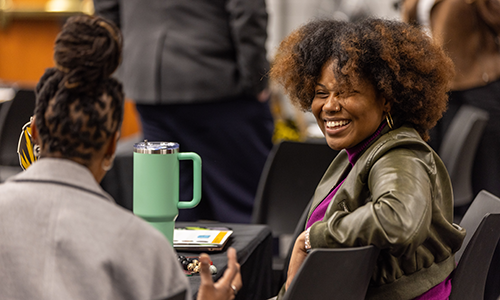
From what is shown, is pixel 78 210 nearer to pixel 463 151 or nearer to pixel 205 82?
pixel 205 82

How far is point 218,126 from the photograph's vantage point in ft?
9.43

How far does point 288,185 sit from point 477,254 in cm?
108

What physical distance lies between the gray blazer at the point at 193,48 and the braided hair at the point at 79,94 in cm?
180

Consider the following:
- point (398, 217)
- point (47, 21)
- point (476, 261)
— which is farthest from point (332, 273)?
point (47, 21)

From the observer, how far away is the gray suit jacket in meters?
0.84

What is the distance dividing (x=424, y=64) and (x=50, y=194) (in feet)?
3.05

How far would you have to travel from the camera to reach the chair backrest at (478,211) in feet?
4.93

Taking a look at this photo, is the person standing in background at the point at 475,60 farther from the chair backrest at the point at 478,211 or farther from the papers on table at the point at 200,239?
the papers on table at the point at 200,239

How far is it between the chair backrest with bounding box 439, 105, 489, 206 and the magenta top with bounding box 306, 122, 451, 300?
59.8 inches

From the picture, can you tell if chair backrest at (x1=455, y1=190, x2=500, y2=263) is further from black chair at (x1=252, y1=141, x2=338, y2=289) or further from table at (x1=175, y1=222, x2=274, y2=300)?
black chair at (x1=252, y1=141, x2=338, y2=289)

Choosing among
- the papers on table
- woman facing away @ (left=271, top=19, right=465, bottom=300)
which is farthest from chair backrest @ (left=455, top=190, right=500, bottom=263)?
the papers on table

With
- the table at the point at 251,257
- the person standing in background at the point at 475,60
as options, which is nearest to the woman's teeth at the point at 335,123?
the table at the point at 251,257

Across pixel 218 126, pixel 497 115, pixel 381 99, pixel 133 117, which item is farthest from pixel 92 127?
pixel 133 117

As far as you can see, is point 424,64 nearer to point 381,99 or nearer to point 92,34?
point 381,99
